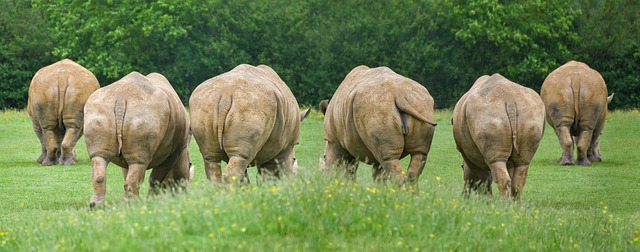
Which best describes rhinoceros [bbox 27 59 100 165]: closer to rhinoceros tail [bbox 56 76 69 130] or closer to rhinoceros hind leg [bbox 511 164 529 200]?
rhinoceros tail [bbox 56 76 69 130]

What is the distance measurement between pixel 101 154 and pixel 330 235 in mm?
4446

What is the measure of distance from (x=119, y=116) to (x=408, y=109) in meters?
3.48

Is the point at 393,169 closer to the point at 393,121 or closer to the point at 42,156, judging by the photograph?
the point at 393,121

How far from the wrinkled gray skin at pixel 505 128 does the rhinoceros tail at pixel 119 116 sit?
13.8 ft

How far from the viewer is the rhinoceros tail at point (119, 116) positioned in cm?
1348

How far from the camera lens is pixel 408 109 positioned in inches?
551

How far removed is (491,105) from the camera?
553 inches

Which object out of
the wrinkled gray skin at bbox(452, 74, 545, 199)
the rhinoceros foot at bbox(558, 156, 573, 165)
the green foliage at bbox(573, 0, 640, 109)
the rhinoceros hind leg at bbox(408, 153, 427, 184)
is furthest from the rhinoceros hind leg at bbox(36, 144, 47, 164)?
the green foliage at bbox(573, 0, 640, 109)

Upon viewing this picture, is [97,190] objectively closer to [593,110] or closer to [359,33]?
[593,110]

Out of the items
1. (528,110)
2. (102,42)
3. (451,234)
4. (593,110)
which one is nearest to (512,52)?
(102,42)

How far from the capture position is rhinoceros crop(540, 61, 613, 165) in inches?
887

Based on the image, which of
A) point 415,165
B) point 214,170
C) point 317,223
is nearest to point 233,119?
point 214,170

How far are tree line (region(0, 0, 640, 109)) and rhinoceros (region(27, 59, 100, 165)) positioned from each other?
24509 mm

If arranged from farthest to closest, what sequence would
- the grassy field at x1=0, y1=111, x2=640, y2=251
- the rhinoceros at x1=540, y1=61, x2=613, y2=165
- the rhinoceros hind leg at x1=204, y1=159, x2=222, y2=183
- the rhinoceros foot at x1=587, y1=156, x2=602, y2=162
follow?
the rhinoceros foot at x1=587, y1=156, x2=602, y2=162, the rhinoceros at x1=540, y1=61, x2=613, y2=165, the rhinoceros hind leg at x1=204, y1=159, x2=222, y2=183, the grassy field at x1=0, y1=111, x2=640, y2=251
